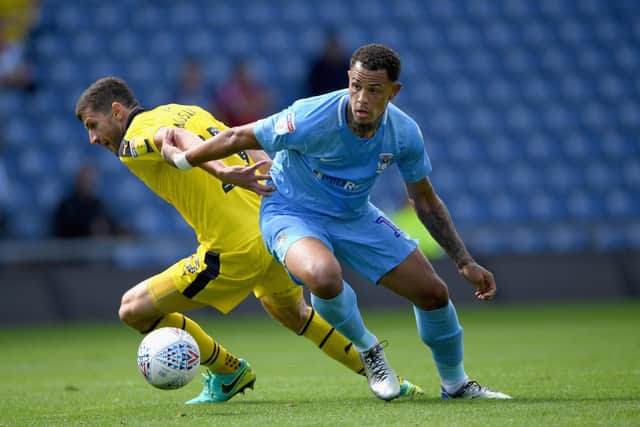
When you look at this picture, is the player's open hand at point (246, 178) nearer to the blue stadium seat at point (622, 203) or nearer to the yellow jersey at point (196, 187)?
the yellow jersey at point (196, 187)

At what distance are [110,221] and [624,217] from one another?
30.1 ft

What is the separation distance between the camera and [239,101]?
56.0 feet

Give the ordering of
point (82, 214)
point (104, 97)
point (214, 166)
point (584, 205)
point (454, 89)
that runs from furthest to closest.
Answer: point (454, 89), point (584, 205), point (82, 214), point (104, 97), point (214, 166)

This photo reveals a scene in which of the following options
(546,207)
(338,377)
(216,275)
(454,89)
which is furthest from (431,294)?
(454,89)

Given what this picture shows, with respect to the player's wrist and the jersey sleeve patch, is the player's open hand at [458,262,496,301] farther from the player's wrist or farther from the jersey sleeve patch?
the jersey sleeve patch

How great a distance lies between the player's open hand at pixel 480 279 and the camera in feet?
21.7

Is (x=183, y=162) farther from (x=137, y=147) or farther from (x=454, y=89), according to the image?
(x=454, y=89)

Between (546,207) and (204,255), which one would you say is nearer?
(204,255)

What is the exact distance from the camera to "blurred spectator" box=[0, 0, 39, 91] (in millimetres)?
17922

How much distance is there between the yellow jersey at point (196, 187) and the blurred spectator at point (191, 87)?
10.6 meters

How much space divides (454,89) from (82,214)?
853 centimetres

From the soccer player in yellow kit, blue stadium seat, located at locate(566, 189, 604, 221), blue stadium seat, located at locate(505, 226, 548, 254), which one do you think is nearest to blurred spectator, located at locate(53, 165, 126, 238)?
blue stadium seat, located at locate(505, 226, 548, 254)

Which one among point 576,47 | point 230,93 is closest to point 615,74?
point 576,47

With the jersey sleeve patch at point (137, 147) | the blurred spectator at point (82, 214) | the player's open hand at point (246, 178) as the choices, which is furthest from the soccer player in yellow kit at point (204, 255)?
the blurred spectator at point (82, 214)
